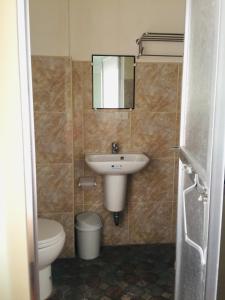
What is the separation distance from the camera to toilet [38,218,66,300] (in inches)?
79.6

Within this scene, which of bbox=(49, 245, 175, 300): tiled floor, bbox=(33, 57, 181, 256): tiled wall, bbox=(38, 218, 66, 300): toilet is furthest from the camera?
bbox=(33, 57, 181, 256): tiled wall

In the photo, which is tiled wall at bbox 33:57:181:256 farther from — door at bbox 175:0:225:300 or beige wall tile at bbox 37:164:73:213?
door at bbox 175:0:225:300

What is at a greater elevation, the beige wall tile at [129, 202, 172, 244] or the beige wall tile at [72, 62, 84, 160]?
the beige wall tile at [72, 62, 84, 160]

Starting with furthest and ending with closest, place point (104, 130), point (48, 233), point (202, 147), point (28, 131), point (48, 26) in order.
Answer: point (104, 130) → point (48, 26) → point (48, 233) → point (202, 147) → point (28, 131)

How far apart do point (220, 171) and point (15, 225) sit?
2.60 feet

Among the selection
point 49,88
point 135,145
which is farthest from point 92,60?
point 135,145

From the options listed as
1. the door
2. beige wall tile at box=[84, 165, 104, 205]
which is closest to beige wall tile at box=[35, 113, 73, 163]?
beige wall tile at box=[84, 165, 104, 205]

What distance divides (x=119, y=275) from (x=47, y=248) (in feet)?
2.43

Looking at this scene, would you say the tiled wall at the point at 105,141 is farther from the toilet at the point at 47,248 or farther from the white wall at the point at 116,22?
the toilet at the point at 47,248

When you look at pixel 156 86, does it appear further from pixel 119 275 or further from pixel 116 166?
pixel 119 275

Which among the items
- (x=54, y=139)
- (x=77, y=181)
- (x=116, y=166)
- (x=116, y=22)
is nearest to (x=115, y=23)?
(x=116, y=22)

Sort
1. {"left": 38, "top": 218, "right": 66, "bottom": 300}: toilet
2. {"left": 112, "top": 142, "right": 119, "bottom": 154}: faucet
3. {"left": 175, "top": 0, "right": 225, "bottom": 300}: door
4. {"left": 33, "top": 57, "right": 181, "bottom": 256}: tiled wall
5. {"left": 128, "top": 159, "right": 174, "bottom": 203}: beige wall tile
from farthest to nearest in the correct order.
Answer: {"left": 128, "top": 159, "right": 174, "bottom": 203}: beige wall tile → {"left": 112, "top": 142, "right": 119, "bottom": 154}: faucet → {"left": 33, "top": 57, "right": 181, "bottom": 256}: tiled wall → {"left": 38, "top": 218, "right": 66, "bottom": 300}: toilet → {"left": 175, "top": 0, "right": 225, "bottom": 300}: door

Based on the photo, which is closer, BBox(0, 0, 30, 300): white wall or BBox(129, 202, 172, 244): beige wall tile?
BBox(0, 0, 30, 300): white wall

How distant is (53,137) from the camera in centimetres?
259
